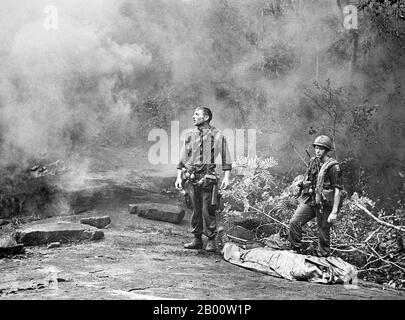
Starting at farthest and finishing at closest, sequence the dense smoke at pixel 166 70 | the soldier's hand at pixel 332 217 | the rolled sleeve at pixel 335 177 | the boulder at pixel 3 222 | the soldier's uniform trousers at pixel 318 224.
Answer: the dense smoke at pixel 166 70 → the boulder at pixel 3 222 → the soldier's uniform trousers at pixel 318 224 → the rolled sleeve at pixel 335 177 → the soldier's hand at pixel 332 217

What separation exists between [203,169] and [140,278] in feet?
6.00

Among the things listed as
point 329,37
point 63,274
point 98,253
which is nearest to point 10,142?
point 98,253

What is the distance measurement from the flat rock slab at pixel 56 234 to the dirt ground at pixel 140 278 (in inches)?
7.0

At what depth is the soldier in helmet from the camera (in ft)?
16.2

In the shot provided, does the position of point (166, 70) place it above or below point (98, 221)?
above

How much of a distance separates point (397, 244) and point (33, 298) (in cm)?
454

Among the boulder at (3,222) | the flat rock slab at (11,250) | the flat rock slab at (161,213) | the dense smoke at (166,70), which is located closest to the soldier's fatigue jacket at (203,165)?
the flat rock slab at (161,213)

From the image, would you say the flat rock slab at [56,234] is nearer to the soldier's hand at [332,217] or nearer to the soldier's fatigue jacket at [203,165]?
the soldier's fatigue jacket at [203,165]

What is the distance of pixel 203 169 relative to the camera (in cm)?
571

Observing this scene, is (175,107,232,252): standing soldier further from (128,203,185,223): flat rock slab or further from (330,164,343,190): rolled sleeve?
(128,203,185,223): flat rock slab

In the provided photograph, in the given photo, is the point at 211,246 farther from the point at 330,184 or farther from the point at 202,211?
the point at 330,184

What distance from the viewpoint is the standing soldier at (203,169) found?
18.5 ft

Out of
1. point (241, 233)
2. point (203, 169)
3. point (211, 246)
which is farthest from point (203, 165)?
point (241, 233)

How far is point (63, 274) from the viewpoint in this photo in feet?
14.5
